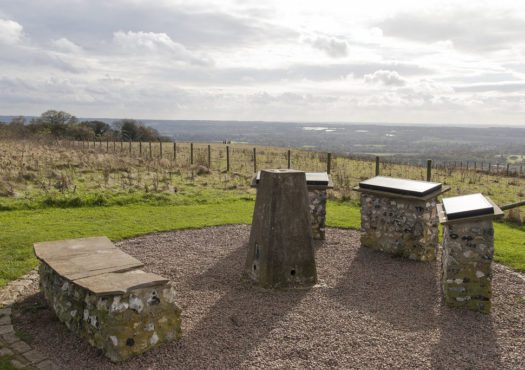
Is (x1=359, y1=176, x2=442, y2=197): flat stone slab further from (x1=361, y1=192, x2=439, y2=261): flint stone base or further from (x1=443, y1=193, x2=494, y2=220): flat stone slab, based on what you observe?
(x1=443, y1=193, x2=494, y2=220): flat stone slab

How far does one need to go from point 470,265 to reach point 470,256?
0.14 meters

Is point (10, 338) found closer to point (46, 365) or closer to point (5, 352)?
point (5, 352)

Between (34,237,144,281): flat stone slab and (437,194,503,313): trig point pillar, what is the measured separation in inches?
188

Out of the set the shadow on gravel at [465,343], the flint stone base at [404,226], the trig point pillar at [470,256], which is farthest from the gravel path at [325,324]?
the flint stone base at [404,226]

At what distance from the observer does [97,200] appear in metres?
14.4

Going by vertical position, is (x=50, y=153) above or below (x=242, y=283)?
above

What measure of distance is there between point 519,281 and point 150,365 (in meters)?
6.88

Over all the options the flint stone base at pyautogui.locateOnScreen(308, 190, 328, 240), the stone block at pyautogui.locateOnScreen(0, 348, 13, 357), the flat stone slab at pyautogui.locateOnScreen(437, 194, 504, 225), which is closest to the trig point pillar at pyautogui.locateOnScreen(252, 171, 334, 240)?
the flint stone base at pyautogui.locateOnScreen(308, 190, 328, 240)

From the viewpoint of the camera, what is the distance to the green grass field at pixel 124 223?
9325 mm

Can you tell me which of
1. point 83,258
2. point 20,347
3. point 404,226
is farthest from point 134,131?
point 20,347

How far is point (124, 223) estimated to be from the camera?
12109mm

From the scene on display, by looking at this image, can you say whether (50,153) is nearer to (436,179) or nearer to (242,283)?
(242,283)

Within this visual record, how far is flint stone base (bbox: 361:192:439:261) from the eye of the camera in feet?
30.8

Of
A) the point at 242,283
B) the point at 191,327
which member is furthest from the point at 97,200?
the point at 191,327
